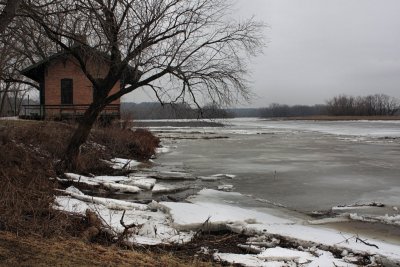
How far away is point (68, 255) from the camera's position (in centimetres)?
583

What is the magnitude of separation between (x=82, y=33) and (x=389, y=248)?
1057 centimetres

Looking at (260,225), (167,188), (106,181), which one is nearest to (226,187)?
(167,188)

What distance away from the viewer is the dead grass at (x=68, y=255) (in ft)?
17.9

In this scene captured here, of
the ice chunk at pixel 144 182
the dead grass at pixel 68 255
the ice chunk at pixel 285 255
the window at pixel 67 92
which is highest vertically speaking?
the window at pixel 67 92

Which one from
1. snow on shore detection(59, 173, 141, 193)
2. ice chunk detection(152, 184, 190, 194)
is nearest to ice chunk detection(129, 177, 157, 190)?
ice chunk detection(152, 184, 190, 194)

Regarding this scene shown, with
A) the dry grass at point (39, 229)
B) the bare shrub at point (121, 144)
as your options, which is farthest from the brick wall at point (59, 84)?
the dry grass at point (39, 229)

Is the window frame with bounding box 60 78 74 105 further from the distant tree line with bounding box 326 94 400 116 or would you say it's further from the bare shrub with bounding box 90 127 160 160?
the distant tree line with bounding box 326 94 400 116

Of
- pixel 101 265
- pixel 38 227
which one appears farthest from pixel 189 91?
pixel 101 265

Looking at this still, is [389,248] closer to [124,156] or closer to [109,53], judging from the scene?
[109,53]

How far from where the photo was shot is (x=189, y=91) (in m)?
16.3

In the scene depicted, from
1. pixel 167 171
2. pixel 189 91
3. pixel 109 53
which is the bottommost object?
pixel 167 171

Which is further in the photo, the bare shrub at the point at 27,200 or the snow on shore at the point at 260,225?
the snow on shore at the point at 260,225

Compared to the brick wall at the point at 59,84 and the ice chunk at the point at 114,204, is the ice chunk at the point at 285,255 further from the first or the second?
the brick wall at the point at 59,84

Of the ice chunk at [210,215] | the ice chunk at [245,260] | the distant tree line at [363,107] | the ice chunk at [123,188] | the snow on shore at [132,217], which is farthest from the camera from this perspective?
the distant tree line at [363,107]
